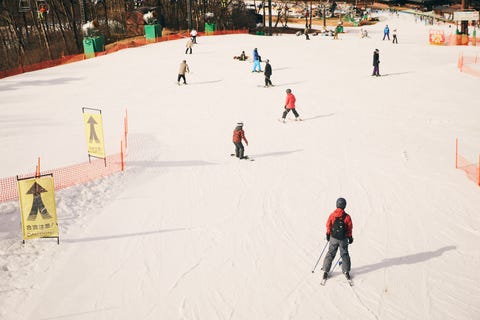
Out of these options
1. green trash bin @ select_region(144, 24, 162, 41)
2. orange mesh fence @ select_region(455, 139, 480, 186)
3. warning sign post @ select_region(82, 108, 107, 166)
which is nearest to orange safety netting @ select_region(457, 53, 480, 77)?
orange mesh fence @ select_region(455, 139, 480, 186)

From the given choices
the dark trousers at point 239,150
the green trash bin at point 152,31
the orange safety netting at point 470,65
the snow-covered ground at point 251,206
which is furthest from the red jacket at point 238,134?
the green trash bin at point 152,31

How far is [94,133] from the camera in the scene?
13445 millimetres

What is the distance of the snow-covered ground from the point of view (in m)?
7.77

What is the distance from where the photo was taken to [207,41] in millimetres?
39750

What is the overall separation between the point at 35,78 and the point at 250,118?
17176 mm

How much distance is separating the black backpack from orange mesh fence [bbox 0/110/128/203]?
7579 mm

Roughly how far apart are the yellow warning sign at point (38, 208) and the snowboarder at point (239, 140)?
6.03 meters

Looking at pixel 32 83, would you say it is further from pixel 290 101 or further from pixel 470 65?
pixel 470 65

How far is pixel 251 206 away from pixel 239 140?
131 inches

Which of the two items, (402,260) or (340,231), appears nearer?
(340,231)

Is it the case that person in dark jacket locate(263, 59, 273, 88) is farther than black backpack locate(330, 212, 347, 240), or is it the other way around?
person in dark jacket locate(263, 59, 273, 88)

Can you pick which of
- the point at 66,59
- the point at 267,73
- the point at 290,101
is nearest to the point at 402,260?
the point at 290,101

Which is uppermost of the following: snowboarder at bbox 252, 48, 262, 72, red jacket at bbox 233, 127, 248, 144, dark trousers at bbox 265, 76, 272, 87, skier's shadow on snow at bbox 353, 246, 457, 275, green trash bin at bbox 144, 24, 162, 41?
green trash bin at bbox 144, 24, 162, 41

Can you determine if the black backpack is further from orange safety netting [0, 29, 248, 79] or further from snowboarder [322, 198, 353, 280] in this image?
orange safety netting [0, 29, 248, 79]
